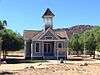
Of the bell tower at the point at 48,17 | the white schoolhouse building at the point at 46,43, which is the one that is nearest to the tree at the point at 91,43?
the white schoolhouse building at the point at 46,43

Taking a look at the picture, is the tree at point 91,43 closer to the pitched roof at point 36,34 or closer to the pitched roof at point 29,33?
the pitched roof at point 36,34

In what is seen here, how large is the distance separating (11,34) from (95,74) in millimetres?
28810

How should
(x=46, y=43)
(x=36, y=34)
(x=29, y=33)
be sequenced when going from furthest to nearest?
(x=29, y=33) → (x=36, y=34) → (x=46, y=43)

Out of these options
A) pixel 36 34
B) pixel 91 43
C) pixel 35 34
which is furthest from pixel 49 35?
pixel 91 43

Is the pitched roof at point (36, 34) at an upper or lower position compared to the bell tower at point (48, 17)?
lower

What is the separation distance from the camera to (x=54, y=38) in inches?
2726

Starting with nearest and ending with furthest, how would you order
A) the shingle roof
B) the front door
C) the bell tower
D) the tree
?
the shingle roof, the front door, the bell tower, the tree

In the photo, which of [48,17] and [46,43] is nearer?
[46,43]

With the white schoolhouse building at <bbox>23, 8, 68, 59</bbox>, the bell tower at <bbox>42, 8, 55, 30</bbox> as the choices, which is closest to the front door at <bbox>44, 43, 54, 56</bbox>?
the white schoolhouse building at <bbox>23, 8, 68, 59</bbox>

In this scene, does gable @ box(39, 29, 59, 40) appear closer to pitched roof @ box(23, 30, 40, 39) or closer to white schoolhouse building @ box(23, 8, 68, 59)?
white schoolhouse building @ box(23, 8, 68, 59)

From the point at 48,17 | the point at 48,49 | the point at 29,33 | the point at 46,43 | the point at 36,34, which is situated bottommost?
the point at 48,49

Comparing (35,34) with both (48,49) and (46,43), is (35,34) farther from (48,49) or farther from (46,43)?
(48,49)

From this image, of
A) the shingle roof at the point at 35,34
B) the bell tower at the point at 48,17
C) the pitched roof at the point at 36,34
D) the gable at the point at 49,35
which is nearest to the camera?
the gable at the point at 49,35

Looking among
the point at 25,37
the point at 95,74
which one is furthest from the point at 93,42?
the point at 95,74
